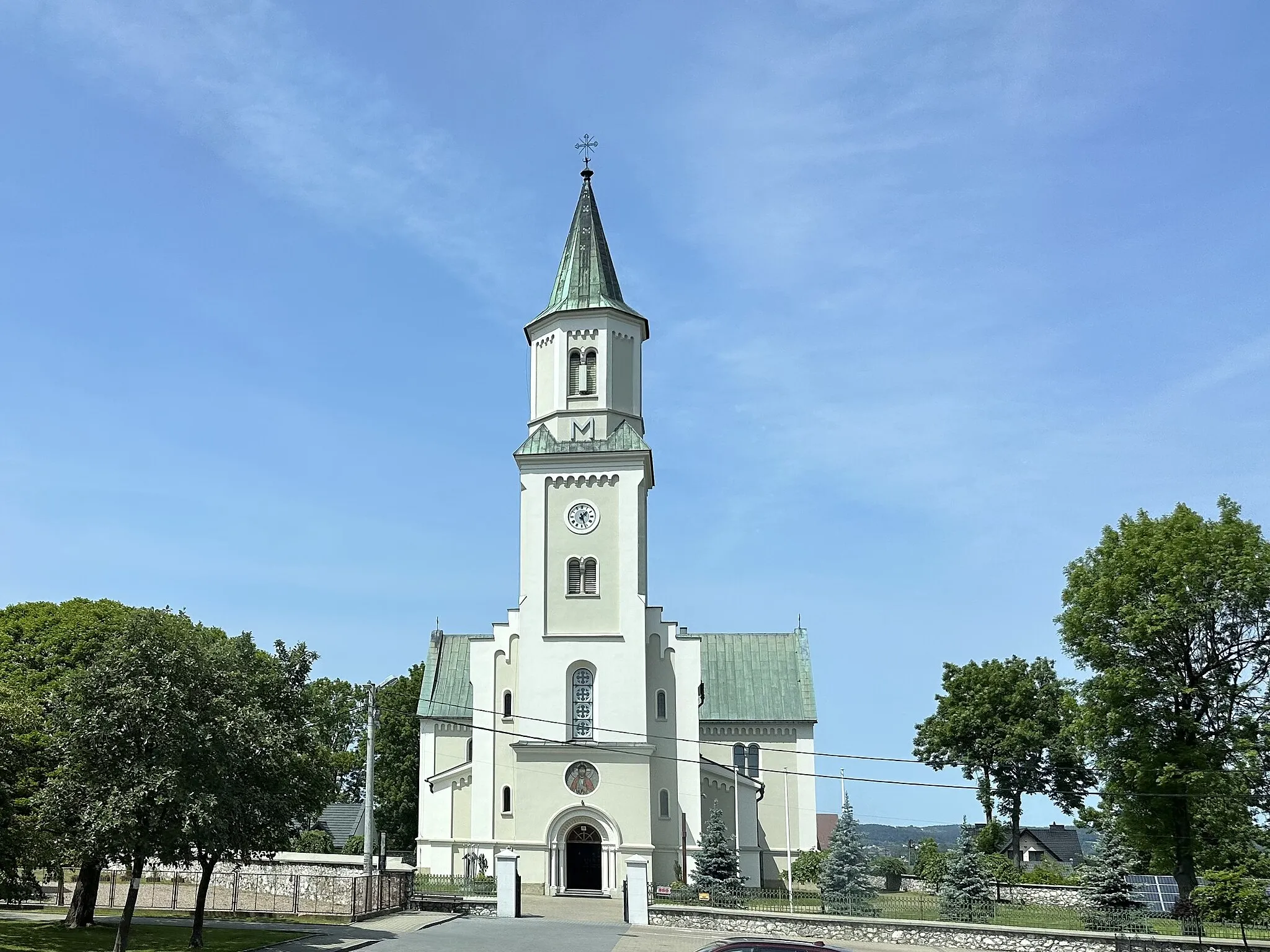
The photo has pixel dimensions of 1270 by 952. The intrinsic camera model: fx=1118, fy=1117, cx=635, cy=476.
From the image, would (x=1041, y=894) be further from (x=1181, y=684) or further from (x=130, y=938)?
(x=130, y=938)

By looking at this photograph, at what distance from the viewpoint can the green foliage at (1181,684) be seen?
111ft

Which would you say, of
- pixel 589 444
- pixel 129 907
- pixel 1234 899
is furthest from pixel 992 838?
pixel 129 907

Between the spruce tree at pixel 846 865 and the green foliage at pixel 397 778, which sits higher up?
the green foliage at pixel 397 778

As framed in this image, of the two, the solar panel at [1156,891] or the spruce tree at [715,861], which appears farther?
the spruce tree at [715,861]

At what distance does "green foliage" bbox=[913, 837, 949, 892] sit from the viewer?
4709 centimetres

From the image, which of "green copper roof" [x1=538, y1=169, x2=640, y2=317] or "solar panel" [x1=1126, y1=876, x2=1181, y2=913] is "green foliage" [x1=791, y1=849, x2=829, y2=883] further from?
"green copper roof" [x1=538, y1=169, x2=640, y2=317]

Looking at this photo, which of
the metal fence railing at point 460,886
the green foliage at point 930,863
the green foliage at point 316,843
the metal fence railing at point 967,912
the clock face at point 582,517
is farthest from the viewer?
the green foliage at point 316,843

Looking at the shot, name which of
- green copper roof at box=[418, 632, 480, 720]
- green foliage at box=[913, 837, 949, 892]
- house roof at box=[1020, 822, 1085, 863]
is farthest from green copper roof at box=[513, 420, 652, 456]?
house roof at box=[1020, 822, 1085, 863]

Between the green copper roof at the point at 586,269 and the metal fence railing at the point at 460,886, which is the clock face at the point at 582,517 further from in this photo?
the metal fence railing at the point at 460,886

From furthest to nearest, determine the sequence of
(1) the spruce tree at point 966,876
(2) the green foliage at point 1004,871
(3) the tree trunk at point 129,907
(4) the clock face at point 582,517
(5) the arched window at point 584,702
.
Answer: (4) the clock face at point 582,517
(2) the green foliage at point 1004,871
(5) the arched window at point 584,702
(1) the spruce tree at point 966,876
(3) the tree trunk at point 129,907

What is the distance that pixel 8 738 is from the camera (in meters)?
24.0

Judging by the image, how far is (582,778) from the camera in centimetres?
4538

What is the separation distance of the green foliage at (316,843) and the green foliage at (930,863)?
1243 inches

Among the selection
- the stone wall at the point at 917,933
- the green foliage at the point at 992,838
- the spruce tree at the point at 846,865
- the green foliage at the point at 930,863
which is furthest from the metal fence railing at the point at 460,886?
the green foliage at the point at 992,838
